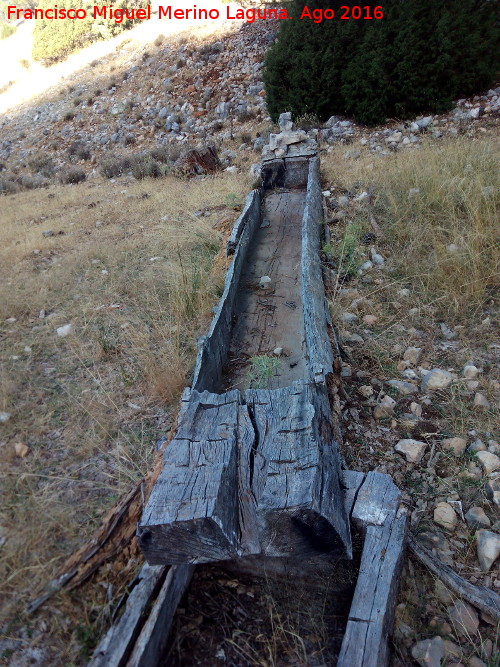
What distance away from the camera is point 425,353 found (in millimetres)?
3408

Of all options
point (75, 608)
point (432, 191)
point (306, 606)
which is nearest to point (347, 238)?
point (432, 191)

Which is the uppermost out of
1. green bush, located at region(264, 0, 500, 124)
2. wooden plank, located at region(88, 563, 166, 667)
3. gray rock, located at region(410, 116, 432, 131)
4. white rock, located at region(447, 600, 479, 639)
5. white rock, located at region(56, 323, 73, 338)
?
green bush, located at region(264, 0, 500, 124)

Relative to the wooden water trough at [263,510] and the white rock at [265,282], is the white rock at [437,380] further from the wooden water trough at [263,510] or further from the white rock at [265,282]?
the white rock at [265,282]

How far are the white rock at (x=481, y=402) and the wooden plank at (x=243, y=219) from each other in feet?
8.28

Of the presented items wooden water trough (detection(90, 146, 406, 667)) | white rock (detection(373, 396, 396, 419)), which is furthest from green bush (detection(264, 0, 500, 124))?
wooden water trough (detection(90, 146, 406, 667))

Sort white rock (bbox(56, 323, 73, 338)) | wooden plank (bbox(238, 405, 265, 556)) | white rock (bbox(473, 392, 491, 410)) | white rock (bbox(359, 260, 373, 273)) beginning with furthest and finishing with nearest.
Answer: white rock (bbox(359, 260, 373, 273)), white rock (bbox(56, 323, 73, 338)), white rock (bbox(473, 392, 491, 410)), wooden plank (bbox(238, 405, 265, 556))

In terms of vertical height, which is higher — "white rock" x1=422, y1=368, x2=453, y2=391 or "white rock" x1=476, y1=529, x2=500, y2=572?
"white rock" x1=422, y1=368, x2=453, y2=391

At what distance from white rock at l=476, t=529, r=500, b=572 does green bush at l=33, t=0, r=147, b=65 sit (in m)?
24.5

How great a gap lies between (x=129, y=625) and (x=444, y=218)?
14.3 feet

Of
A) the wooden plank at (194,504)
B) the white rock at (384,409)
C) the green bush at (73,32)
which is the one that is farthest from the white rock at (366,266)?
the green bush at (73,32)

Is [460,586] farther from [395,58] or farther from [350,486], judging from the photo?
[395,58]

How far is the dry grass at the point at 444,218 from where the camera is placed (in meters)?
3.87

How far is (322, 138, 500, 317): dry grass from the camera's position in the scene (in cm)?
387

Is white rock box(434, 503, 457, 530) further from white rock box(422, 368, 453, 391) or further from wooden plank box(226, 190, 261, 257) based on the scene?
wooden plank box(226, 190, 261, 257)
